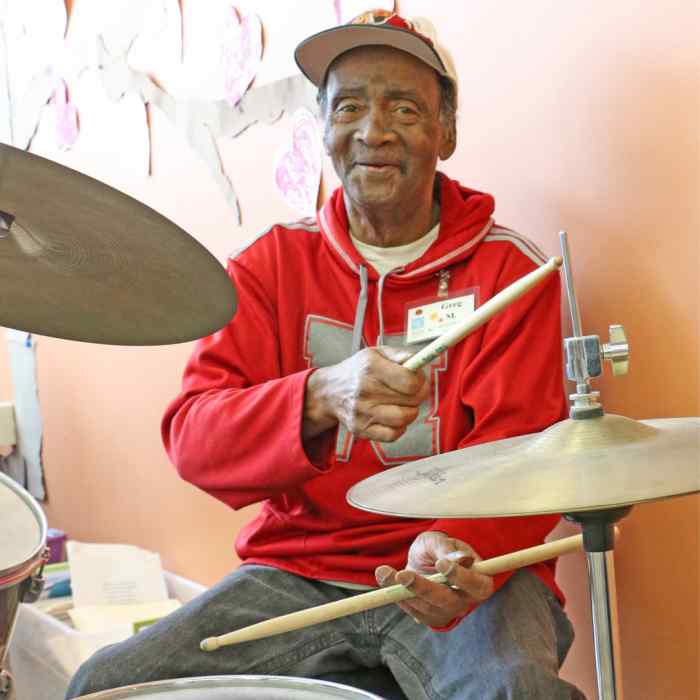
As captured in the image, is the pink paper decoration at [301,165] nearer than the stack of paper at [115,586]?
Yes

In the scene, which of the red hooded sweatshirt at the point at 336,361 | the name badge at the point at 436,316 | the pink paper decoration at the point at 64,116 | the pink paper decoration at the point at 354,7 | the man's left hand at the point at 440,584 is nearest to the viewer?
the man's left hand at the point at 440,584

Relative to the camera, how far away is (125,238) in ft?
3.07


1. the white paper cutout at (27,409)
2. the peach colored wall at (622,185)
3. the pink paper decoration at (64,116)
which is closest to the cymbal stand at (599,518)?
the peach colored wall at (622,185)

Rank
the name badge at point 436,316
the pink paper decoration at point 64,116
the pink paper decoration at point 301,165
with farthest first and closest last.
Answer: the pink paper decoration at point 64,116
the pink paper decoration at point 301,165
the name badge at point 436,316

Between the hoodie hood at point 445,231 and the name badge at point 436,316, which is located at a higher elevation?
the hoodie hood at point 445,231

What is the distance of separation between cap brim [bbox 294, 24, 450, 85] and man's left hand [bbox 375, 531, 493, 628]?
72cm

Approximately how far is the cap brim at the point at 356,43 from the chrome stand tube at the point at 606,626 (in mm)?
865

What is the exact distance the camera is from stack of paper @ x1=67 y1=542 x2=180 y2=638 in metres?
2.55

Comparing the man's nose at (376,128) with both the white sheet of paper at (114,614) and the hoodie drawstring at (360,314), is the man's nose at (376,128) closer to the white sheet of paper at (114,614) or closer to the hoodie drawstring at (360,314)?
the hoodie drawstring at (360,314)

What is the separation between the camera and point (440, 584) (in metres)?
1.18

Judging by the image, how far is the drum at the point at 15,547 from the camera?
1.52m

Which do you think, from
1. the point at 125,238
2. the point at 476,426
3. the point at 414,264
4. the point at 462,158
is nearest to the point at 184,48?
the point at 462,158

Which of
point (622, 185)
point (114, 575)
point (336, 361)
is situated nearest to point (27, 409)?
point (114, 575)

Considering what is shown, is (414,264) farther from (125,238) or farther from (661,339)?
(125,238)
